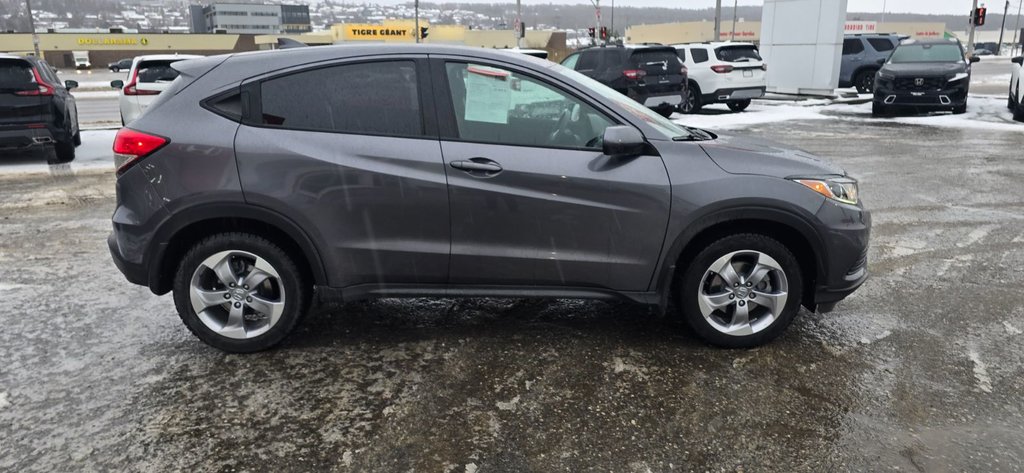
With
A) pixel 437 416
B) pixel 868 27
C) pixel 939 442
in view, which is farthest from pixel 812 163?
pixel 868 27

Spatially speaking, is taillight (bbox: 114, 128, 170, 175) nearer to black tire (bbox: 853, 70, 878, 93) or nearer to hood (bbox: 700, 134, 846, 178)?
hood (bbox: 700, 134, 846, 178)

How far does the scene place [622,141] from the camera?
3.56 meters

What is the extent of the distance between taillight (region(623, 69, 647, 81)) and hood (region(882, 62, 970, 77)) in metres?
5.90

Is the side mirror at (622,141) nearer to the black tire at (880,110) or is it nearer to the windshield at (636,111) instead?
the windshield at (636,111)

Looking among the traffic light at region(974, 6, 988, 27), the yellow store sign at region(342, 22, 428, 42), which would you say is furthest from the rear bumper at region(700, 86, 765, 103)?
the yellow store sign at region(342, 22, 428, 42)

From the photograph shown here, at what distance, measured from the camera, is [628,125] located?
3711mm

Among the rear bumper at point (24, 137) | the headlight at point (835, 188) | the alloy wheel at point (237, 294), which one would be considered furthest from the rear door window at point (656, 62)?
the alloy wheel at point (237, 294)

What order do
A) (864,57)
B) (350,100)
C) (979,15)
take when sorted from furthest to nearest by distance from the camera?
1. (979,15)
2. (864,57)
3. (350,100)

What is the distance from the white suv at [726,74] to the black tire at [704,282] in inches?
562

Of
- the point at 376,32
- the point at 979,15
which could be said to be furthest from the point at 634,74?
the point at 376,32

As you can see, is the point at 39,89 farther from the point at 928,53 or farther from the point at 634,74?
the point at 928,53

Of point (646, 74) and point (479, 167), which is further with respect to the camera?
point (646, 74)

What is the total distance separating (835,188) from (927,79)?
1456 centimetres

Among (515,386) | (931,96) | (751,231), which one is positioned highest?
(931,96)
